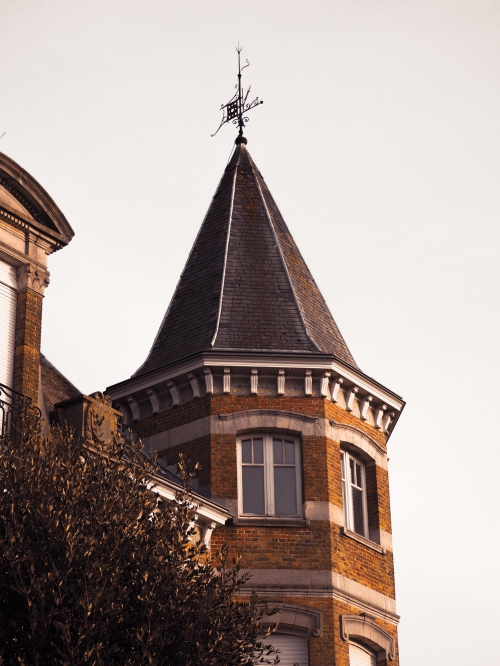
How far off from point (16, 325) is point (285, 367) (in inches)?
277

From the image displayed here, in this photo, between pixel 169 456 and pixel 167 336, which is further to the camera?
pixel 167 336

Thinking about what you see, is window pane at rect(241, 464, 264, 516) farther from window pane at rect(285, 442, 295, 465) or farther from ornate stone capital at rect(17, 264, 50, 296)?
ornate stone capital at rect(17, 264, 50, 296)

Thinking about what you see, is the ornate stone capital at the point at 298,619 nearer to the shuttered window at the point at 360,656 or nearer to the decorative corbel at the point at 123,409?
the shuttered window at the point at 360,656

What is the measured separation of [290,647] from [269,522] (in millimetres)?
2314

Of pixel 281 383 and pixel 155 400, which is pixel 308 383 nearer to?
pixel 281 383

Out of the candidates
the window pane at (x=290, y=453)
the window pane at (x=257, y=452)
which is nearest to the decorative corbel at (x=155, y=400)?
the window pane at (x=257, y=452)

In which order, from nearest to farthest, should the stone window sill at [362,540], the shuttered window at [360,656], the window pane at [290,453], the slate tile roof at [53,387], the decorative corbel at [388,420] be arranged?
1. the slate tile roof at [53,387]
2. the shuttered window at [360,656]
3. the stone window sill at [362,540]
4. the window pane at [290,453]
5. the decorative corbel at [388,420]

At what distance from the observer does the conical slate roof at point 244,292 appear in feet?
81.1

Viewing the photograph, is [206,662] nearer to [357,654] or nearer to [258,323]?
[357,654]

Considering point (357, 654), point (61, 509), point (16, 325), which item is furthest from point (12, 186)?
point (357, 654)

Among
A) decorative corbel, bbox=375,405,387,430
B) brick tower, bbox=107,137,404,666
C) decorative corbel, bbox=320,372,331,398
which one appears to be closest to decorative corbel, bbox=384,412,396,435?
brick tower, bbox=107,137,404,666

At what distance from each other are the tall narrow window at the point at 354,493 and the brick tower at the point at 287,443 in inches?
1.0

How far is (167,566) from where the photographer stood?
47.5ft

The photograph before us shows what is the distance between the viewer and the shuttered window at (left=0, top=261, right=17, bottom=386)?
17.8 metres
